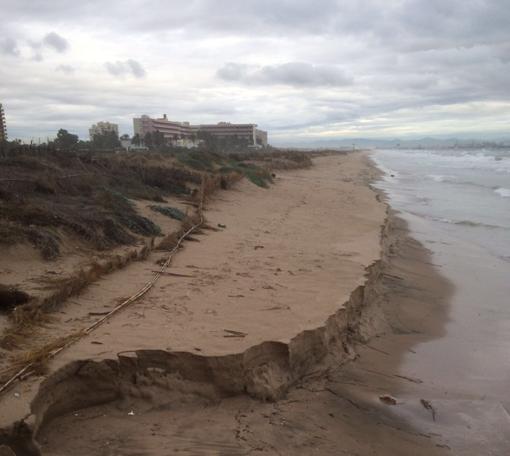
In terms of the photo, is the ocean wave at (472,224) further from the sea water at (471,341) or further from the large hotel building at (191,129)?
the large hotel building at (191,129)

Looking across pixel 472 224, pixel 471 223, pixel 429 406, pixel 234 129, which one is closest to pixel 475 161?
pixel 471 223

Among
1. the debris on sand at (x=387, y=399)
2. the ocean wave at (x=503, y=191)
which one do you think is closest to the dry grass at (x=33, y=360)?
the debris on sand at (x=387, y=399)

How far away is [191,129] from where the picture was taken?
423 feet

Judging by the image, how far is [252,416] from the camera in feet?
12.6

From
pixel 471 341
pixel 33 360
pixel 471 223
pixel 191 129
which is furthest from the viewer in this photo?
pixel 191 129

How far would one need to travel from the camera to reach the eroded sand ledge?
3.86 metres

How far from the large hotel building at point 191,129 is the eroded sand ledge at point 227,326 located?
302 ft

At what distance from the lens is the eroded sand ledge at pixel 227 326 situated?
3.86 m

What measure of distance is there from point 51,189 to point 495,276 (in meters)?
8.08

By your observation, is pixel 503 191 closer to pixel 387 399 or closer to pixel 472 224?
pixel 472 224

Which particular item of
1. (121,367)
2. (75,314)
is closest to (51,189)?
(75,314)

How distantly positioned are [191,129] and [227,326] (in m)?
127

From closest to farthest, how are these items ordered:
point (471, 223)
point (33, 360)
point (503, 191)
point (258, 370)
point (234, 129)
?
point (33, 360) < point (258, 370) < point (471, 223) < point (503, 191) < point (234, 129)

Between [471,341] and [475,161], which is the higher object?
[475,161]
